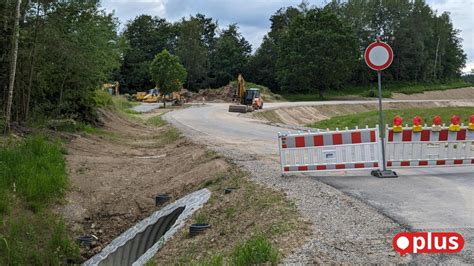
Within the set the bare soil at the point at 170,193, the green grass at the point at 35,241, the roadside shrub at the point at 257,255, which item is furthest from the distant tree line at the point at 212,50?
the roadside shrub at the point at 257,255

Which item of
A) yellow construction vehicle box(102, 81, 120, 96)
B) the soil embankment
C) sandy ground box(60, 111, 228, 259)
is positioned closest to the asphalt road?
sandy ground box(60, 111, 228, 259)

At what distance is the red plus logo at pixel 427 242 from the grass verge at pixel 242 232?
1.18 m

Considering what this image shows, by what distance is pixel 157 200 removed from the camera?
1239 centimetres

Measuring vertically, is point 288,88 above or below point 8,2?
below

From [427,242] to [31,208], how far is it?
8.18 meters

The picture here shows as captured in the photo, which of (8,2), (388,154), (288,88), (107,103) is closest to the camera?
(388,154)

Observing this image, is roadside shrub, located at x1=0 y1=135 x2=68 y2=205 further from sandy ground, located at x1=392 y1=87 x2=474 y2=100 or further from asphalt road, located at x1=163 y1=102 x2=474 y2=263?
sandy ground, located at x1=392 y1=87 x2=474 y2=100

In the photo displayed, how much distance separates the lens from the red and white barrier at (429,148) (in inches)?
435

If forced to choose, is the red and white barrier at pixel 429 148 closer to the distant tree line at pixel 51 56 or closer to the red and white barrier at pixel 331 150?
the red and white barrier at pixel 331 150

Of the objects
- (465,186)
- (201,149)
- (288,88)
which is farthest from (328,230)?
(288,88)

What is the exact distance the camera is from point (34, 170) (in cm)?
1230

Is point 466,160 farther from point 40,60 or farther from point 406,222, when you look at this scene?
point 40,60

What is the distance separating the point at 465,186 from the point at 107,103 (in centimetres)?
2697

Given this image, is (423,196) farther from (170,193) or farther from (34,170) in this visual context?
(34,170)
